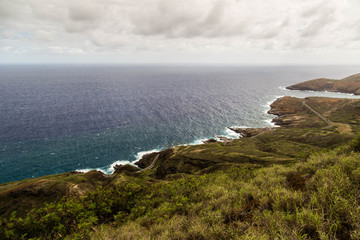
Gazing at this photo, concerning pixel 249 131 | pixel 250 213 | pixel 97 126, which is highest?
pixel 250 213

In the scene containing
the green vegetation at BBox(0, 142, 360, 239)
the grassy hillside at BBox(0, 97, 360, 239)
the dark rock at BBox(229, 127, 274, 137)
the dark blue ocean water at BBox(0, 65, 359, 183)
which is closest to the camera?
the green vegetation at BBox(0, 142, 360, 239)

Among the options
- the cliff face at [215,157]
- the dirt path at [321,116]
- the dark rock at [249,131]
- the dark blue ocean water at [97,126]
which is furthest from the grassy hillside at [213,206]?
the dirt path at [321,116]

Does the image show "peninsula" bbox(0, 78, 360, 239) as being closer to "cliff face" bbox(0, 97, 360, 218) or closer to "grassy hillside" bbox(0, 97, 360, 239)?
"grassy hillside" bbox(0, 97, 360, 239)

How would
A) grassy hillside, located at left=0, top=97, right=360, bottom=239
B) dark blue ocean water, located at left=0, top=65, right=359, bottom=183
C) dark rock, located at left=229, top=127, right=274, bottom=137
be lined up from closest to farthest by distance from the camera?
grassy hillside, located at left=0, top=97, right=360, bottom=239, dark blue ocean water, located at left=0, top=65, right=359, bottom=183, dark rock, located at left=229, top=127, right=274, bottom=137

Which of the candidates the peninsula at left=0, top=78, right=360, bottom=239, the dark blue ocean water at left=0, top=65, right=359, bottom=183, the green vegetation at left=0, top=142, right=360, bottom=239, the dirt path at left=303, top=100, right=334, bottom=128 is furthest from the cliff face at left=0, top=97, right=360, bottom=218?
the dark blue ocean water at left=0, top=65, right=359, bottom=183

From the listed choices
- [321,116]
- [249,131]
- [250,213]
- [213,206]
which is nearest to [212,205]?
[213,206]

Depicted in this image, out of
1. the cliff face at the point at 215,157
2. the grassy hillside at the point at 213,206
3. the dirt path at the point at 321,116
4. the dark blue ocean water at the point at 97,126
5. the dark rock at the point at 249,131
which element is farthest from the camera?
the dirt path at the point at 321,116

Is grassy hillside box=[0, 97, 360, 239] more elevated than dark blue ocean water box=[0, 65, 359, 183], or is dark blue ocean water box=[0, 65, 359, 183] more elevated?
grassy hillside box=[0, 97, 360, 239]

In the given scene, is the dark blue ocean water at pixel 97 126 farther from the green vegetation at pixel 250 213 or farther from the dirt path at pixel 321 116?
the green vegetation at pixel 250 213

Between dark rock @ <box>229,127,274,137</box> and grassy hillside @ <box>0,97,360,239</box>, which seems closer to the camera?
grassy hillside @ <box>0,97,360,239</box>

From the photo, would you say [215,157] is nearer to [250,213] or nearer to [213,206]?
[213,206]

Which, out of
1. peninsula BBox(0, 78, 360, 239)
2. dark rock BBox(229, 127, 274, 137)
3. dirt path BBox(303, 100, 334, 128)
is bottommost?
dark rock BBox(229, 127, 274, 137)
